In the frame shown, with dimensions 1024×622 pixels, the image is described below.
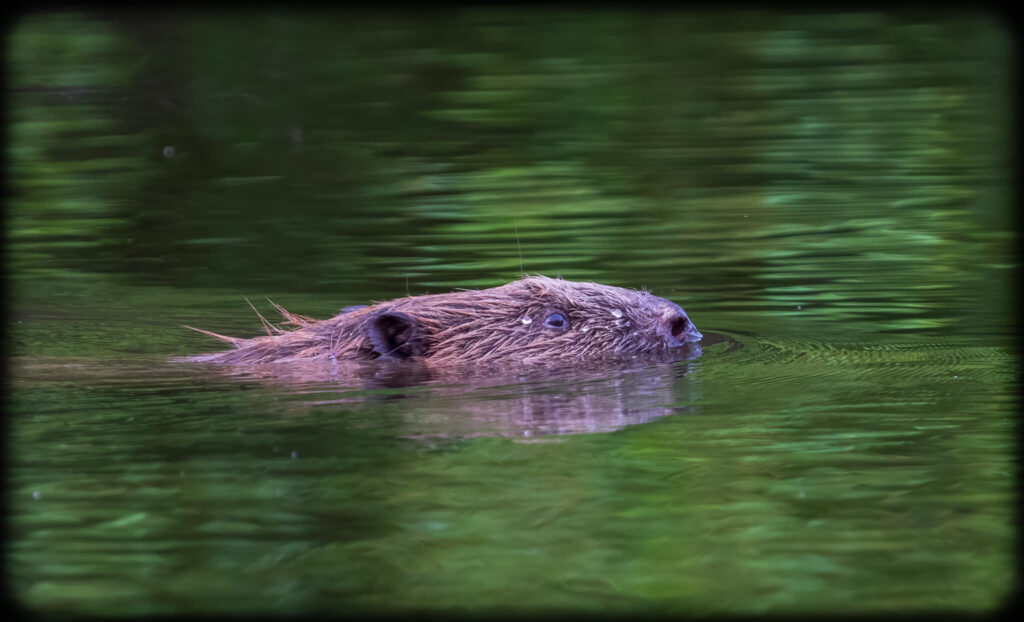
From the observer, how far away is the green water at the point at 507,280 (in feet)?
11.3

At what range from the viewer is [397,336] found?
5898 millimetres

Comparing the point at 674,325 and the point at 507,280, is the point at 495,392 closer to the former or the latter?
the point at 674,325

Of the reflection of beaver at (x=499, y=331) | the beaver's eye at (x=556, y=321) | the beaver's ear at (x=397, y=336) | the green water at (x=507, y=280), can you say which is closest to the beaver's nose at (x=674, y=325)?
the reflection of beaver at (x=499, y=331)

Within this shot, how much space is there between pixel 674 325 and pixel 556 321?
56cm

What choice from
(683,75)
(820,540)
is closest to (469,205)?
(683,75)

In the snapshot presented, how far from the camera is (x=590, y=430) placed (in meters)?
4.61

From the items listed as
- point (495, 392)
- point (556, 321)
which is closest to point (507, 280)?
point (556, 321)

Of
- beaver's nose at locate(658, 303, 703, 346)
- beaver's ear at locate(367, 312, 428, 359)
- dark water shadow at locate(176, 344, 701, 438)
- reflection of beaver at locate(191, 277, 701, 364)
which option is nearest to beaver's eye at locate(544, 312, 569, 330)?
reflection of beaver at locate(191, 277, 701, 364)

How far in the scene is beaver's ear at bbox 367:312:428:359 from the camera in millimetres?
5797

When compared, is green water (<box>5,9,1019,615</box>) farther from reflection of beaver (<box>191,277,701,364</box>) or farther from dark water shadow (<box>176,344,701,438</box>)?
reflection of beaver (<box>191,277,701,364</box>)

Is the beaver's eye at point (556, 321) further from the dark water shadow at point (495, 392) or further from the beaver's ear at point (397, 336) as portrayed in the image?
the beaver's ear at point (397, 336)

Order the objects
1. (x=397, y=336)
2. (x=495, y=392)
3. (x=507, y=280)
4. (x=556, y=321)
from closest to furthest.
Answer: (x=495, y=392)
(x=397, y=336)
(x=556, y=321)
(x=507, y=280)

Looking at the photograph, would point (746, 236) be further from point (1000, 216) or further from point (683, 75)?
point (683, 75)

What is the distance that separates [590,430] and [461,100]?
20.2ft
